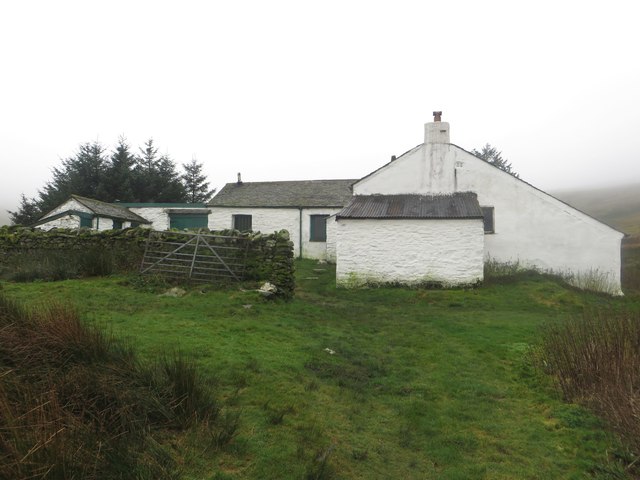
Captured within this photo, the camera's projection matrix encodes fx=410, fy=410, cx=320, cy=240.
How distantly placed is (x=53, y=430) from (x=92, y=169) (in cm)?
3981

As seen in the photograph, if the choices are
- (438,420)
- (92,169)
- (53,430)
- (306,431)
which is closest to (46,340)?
(53,430)

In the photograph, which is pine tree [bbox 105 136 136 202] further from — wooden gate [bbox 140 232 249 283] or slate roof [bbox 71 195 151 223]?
wooden gate [bbox 140 232 249 283]

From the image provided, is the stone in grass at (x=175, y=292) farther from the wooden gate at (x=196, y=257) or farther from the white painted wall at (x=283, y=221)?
the white painted wall at (x=283, y=221)

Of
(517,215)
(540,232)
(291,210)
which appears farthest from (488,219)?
(291,210)

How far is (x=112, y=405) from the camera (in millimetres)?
3869

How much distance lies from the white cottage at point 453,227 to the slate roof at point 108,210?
13.6m

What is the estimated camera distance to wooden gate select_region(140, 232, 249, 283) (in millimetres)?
13148

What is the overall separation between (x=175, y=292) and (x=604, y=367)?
10.1 m


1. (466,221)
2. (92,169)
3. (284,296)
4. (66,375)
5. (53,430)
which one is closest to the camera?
(53,430)

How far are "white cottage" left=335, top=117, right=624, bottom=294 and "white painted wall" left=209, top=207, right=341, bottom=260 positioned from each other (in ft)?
20.7

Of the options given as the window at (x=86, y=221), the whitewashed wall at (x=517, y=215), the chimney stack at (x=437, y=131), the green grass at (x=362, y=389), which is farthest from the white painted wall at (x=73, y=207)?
the chimney stack at (x=437, y=131)

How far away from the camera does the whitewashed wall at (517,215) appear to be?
18250 mm

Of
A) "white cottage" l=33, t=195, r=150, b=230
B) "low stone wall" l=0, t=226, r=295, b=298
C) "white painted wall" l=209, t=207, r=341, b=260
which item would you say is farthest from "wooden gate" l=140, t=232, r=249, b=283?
"white painted wall" l=209, t=207, r=341, b=260

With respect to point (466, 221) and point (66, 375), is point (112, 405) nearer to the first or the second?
point (66, 375)
